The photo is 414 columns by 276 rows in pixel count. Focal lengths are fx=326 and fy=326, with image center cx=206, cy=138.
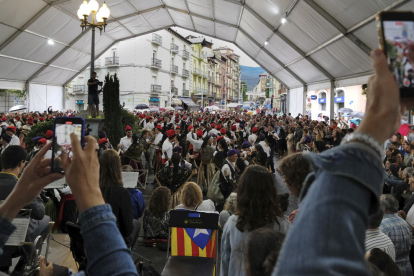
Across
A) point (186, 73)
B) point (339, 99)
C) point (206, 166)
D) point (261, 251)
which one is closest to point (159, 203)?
point (206, 166)

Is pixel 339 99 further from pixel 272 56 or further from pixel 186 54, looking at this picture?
pixel 186 54

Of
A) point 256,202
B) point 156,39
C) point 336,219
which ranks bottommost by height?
point 256,202

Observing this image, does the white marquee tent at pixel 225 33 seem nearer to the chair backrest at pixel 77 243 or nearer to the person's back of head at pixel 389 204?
the person's back of head at pixel 389 204

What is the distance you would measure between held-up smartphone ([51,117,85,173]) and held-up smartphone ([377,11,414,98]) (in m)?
0.99

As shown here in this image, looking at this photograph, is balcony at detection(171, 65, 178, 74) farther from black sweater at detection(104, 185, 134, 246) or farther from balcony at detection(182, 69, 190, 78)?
black sweater at detection(104, 185, 134, 246)

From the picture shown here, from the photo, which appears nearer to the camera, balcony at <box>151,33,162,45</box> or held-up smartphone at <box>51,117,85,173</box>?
held-up smartphone at <box>51,117,85,173</box>

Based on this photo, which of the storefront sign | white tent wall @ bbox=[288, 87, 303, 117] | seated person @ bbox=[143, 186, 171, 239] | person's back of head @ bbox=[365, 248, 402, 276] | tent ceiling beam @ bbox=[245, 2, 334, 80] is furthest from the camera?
white tent wall @ bbox=[288, 87, 303, 117]

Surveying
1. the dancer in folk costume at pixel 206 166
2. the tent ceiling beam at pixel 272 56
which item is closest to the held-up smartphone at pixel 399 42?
the dancer in folk costume at pixel 206 166

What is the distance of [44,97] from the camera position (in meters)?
29.5

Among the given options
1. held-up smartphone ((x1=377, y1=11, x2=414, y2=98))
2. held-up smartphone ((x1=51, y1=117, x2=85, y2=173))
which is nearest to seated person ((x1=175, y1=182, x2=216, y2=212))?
held-up smartphone ((x1=51, y1=117, x2=85, y2=173))

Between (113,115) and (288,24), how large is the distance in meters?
10.3

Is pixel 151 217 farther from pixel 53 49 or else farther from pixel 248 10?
pixel 53 49

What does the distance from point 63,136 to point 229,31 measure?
966 inches

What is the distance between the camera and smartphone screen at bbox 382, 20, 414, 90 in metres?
0.75
